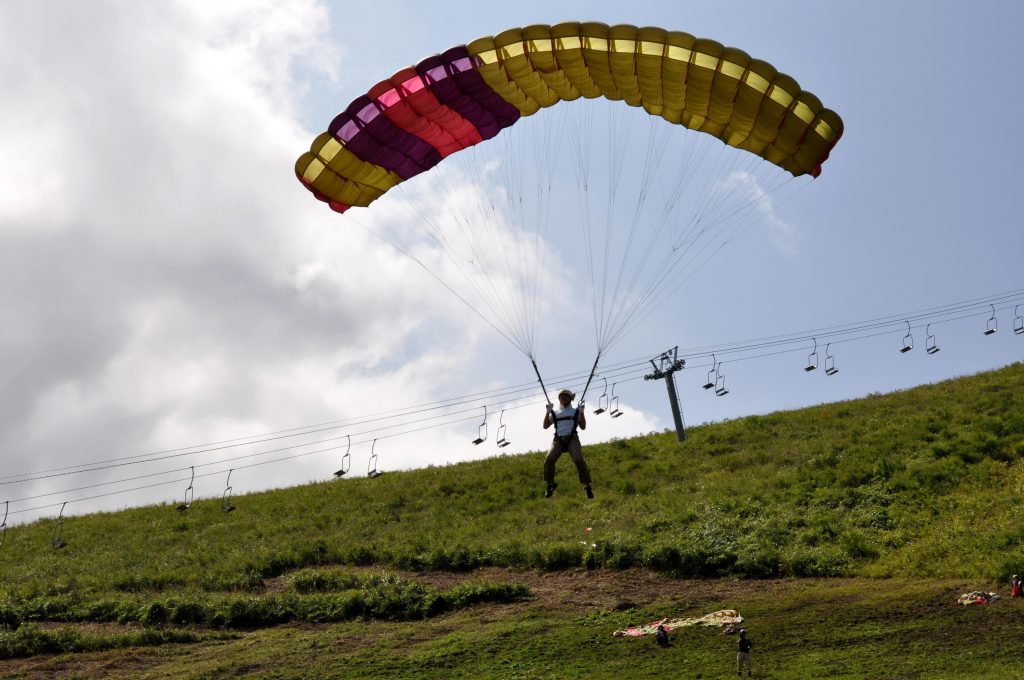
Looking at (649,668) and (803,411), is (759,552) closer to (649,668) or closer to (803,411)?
(649,668)

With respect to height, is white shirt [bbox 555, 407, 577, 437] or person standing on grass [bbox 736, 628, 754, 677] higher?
white shirt [bbox 555, 407, 577, 437]

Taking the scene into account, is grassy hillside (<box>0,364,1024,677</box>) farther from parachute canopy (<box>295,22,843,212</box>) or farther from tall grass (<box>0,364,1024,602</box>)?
parachute canopy (<box>295,22,843,212</box>)

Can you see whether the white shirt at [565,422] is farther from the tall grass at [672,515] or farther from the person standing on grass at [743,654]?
the tall grass at [672,515]

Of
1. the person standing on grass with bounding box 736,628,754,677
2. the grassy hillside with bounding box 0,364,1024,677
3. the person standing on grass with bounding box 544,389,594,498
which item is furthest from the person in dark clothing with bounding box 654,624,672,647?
the person standing on grass with bounding box 544,389,594,498

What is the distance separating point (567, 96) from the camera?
70.8ft

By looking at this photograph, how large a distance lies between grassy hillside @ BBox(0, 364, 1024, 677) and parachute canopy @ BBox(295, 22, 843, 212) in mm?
9430

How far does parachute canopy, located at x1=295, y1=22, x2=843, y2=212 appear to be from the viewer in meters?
20.2

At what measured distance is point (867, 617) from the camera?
61.3 ft

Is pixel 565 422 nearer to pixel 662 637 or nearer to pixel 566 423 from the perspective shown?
pixel 566 423

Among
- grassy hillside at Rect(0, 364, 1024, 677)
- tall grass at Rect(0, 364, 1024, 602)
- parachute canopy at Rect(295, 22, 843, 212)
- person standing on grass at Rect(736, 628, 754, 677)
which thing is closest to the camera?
person standing on grass at Rect(736, 628, 754, 677)

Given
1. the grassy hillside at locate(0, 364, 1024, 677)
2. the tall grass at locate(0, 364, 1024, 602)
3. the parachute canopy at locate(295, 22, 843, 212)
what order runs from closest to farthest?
the parachute canopy at locate(295, 22, 843, 212) → the grassy hillside at locate(0, 364, 1024, 677) → the tall grass at locate(0, 364, 1024, 602)

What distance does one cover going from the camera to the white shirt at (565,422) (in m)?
18.1

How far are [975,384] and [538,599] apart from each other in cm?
2024

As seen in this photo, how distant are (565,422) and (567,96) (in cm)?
758
